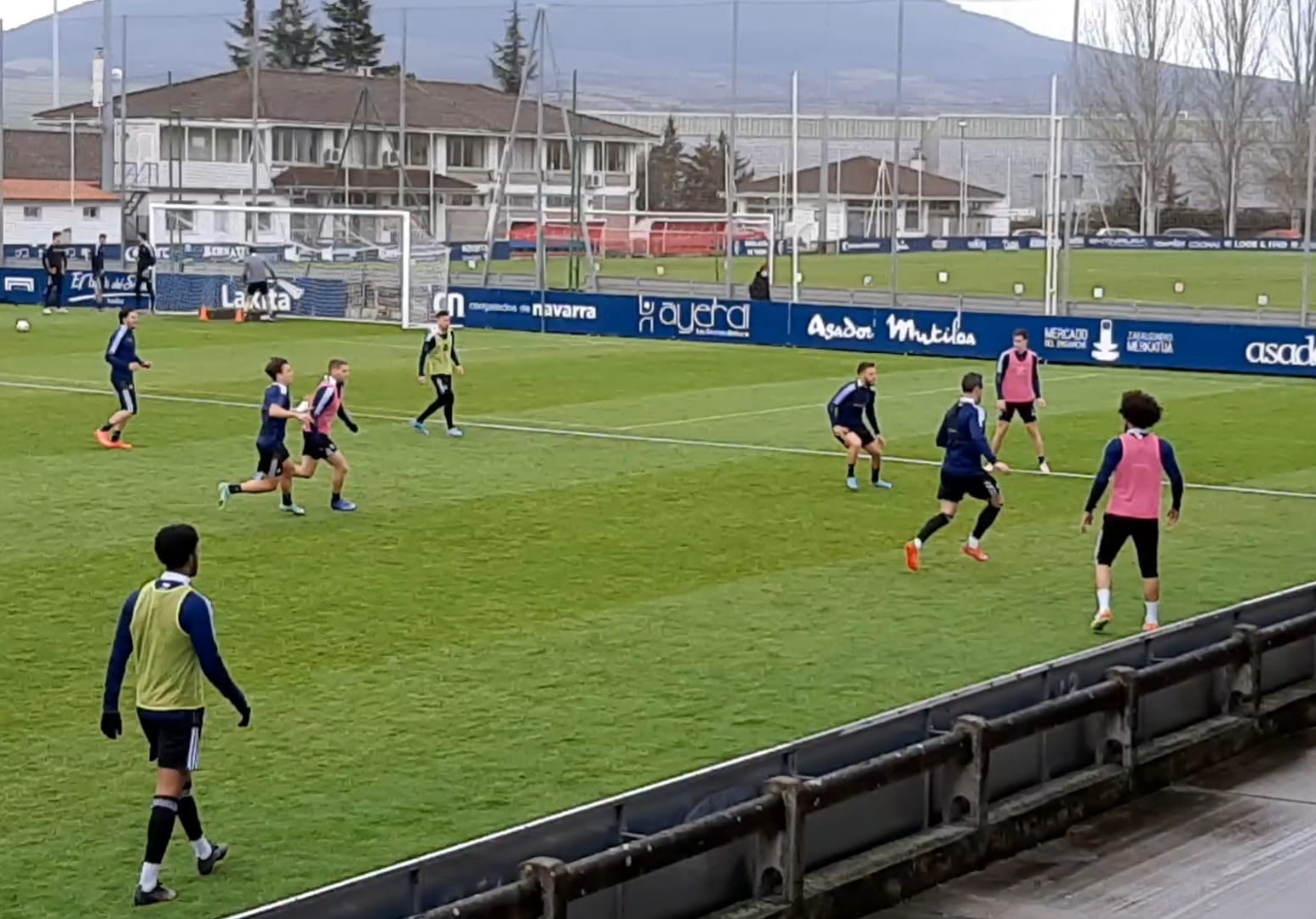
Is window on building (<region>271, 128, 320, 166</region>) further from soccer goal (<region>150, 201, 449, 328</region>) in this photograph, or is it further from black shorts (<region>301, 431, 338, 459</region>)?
black shorts (<region>301, 431, 338, 459</region>)

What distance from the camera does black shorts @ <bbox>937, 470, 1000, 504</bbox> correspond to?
18797mm

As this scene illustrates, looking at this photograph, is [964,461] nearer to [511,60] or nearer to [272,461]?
[272,461]

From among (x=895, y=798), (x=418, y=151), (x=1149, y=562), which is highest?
(x=418, y=151)

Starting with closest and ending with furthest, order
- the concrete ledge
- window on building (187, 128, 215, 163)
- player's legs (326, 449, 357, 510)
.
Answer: the concrete ledge < player's legs (326, 449, 357, 510) < window on building (187, 128, 215, 163)

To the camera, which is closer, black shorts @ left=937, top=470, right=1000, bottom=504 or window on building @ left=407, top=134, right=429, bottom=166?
black shorts @ left=937, top=470, right=1000, bottom=504

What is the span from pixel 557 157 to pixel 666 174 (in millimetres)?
4537

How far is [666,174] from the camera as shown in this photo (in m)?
69.6

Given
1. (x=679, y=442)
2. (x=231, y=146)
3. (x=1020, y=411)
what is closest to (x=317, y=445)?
(x=679, y=442)

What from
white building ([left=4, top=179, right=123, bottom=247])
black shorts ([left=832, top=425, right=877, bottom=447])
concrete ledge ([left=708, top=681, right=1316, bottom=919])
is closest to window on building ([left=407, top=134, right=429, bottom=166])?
white building ([left=4, top=179, right=123, bottom=247])

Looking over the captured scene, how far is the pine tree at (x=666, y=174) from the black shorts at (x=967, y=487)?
50355 millimetres

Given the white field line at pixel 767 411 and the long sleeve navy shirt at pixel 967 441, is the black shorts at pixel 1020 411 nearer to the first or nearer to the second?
the white field line at pixel 767 411

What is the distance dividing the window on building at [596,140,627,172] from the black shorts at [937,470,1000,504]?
2131 inches

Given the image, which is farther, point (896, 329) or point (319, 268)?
point (319, 268)

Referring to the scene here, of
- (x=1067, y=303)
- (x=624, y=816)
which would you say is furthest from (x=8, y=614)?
(x=1067, y=303)
